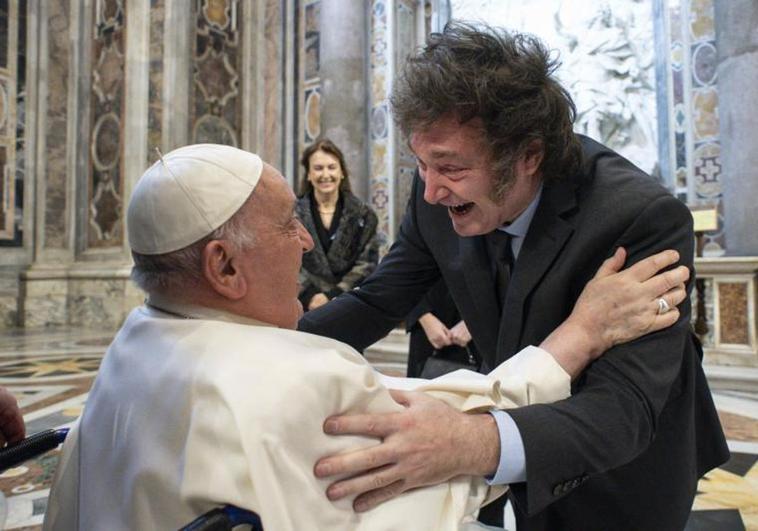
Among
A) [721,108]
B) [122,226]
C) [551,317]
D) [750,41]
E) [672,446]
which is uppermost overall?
[750,41]

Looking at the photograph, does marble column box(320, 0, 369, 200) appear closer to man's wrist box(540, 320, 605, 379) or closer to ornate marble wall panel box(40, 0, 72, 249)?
ornate marble wall panel box(40, 0, 72, 249)

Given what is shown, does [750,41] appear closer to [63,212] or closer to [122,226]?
[122,226]

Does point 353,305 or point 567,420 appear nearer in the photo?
point 567,420

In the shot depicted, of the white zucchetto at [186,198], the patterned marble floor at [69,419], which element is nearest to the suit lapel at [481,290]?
the white zucchetto at [186,198]

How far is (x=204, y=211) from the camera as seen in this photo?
993 mm

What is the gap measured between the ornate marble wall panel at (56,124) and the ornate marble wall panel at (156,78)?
134 centimetres

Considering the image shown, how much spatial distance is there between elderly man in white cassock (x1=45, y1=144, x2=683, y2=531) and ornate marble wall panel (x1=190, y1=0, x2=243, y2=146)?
809 centimetres

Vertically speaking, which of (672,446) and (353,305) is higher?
(353,305)

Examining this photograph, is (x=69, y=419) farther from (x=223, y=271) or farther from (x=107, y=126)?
(x=107, y=126)

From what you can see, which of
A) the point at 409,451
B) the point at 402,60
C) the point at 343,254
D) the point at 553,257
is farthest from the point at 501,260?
the point at 402,60

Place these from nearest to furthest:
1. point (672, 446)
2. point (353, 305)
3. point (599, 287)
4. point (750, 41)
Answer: point (599, 287), point (672, 446), point (353, 305), point (750, 41)

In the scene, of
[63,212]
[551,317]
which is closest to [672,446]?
[551,317]

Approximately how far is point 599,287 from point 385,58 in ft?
25.3

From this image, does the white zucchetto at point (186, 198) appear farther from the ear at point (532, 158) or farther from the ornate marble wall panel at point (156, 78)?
the ornate marble wall panel at point (156, 78)
